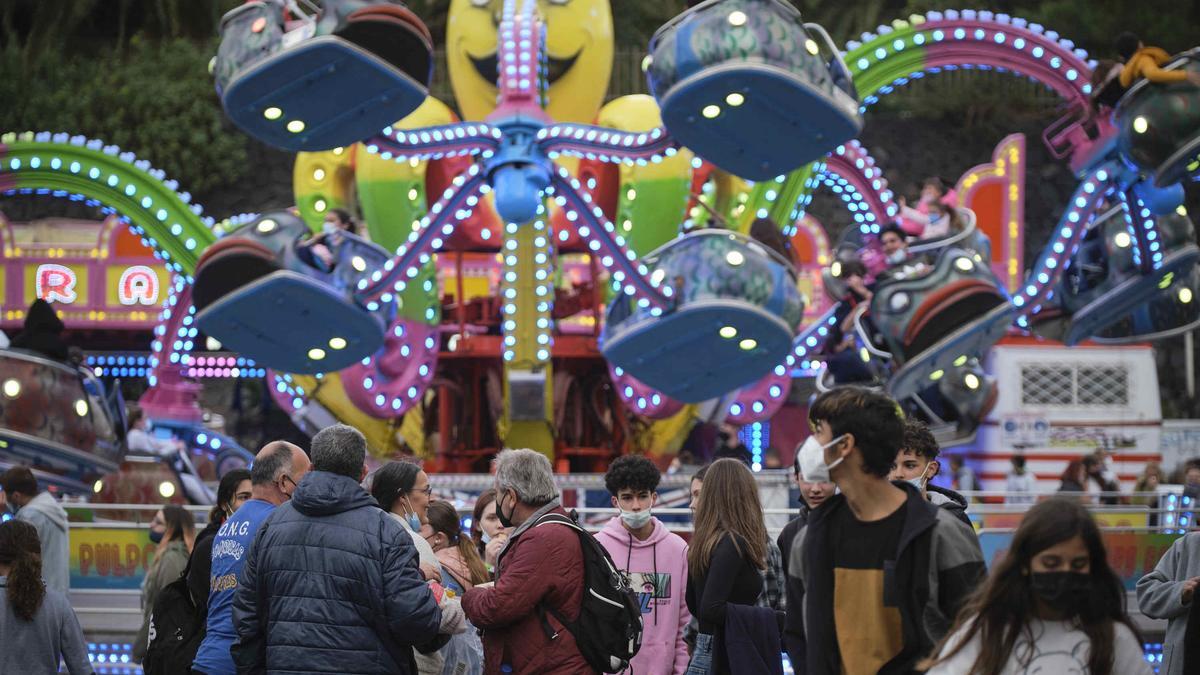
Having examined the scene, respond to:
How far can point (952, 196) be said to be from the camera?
15.2m

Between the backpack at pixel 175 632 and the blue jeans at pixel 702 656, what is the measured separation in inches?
81.2

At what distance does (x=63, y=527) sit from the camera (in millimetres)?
9969

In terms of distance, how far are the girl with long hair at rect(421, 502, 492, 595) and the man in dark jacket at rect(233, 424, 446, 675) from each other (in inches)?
43.9

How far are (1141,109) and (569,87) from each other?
544 cm

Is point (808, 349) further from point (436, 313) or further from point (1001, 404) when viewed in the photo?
point (1001, 404)

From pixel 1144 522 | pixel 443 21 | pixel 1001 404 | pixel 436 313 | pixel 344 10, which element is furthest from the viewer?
pixel 443 21

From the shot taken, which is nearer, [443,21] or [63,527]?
[63,527]

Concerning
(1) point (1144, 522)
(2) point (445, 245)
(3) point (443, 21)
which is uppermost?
(3) point (443, 21)

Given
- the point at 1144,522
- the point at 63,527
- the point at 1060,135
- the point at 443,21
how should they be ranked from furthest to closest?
the point at 443,21
the point at 1060,135
the point at 1144,522
the point at 63,527

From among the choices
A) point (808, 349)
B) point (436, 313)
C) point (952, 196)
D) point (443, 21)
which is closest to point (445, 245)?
point (436, 313)

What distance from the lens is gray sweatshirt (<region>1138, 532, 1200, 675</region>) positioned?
21.9 ft

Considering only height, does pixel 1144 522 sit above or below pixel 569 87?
below

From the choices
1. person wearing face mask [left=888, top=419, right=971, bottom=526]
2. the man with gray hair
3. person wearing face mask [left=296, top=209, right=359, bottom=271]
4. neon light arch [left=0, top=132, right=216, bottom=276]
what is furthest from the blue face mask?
neon light arch [left=0, top=132, right=216, bottom=276]

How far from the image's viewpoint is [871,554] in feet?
15.7
